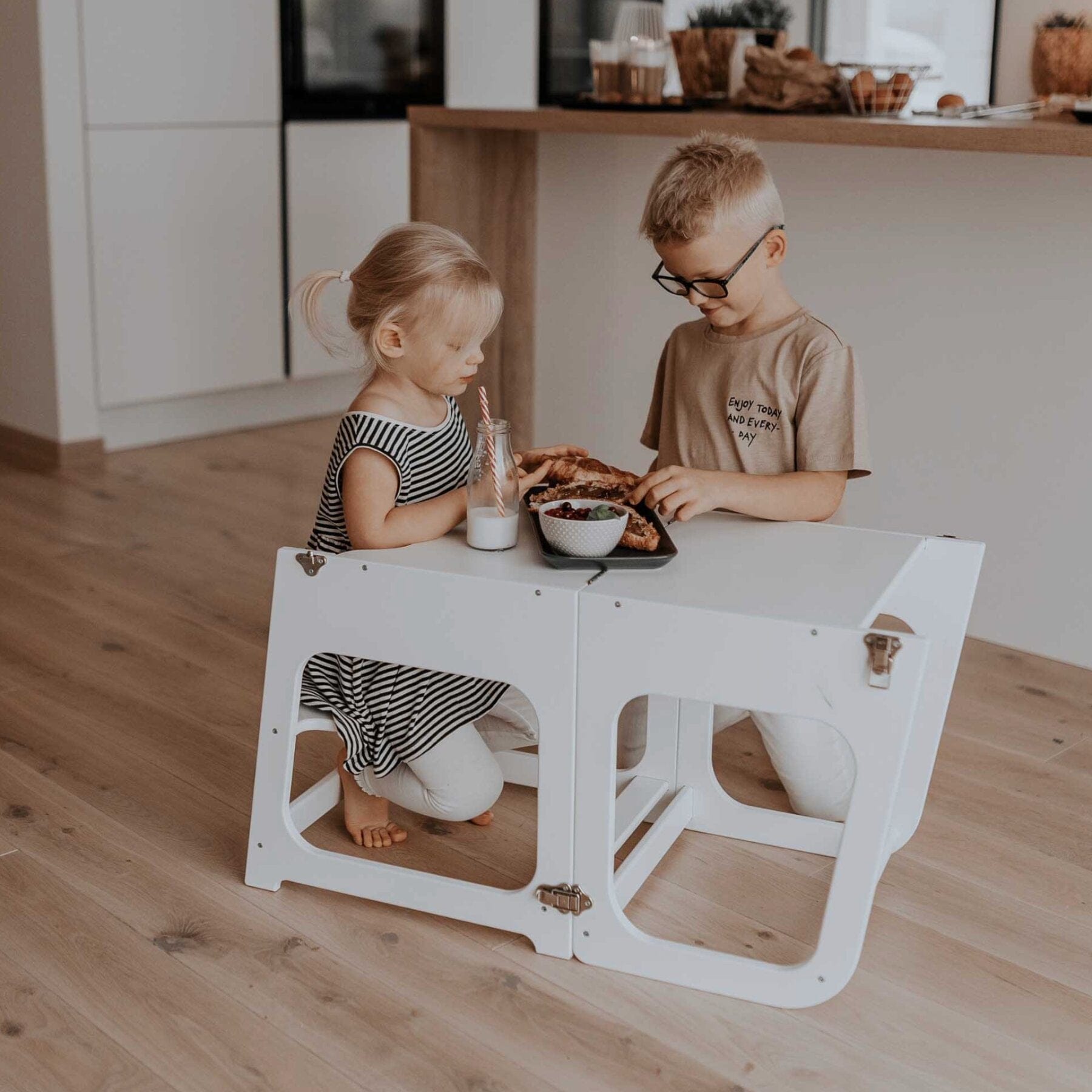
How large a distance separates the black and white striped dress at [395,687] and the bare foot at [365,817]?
0.08 m

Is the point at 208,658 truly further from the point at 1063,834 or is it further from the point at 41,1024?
the point at 1063,834

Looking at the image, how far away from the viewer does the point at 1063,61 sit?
2508 millimetres

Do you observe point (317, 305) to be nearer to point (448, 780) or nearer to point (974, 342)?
point (448, 780)

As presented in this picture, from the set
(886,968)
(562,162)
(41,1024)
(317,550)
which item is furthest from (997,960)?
(562,162)

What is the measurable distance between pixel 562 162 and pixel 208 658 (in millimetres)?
1311

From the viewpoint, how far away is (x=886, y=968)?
4.88ft

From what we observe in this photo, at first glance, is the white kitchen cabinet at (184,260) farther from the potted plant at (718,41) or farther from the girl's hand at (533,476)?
the girl's hand at (533,476)

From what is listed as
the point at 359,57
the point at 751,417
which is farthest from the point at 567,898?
the point at 359,57

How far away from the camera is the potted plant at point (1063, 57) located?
2484 millimetres

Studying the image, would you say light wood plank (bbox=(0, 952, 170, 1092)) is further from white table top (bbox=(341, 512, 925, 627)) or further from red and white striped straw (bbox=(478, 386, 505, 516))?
red and white striped straw (bbox=(478, 386, 505, 516))

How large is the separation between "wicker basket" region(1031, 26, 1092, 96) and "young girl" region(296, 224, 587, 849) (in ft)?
4.60

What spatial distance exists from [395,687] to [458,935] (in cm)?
29

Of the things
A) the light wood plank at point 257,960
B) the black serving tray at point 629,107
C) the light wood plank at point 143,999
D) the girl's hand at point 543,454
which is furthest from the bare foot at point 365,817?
the black serving tray at point 629,107

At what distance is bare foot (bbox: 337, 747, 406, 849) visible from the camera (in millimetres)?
1729
